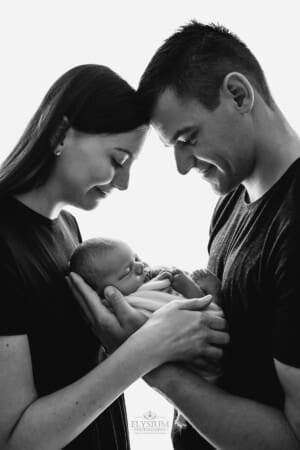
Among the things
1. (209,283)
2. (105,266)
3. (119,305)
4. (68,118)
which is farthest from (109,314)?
(68,118)

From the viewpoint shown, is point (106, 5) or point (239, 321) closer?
point (239, 321)

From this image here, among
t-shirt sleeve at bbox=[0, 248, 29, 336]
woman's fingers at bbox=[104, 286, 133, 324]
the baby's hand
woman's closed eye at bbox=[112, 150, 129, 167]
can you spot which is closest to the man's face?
woman's closed eye at bbox=[112, 150, 129, 167]

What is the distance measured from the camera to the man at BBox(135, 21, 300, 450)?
0.86m

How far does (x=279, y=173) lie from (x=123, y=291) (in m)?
0.44

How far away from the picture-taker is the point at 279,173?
1.01m

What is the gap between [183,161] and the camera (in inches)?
45.1

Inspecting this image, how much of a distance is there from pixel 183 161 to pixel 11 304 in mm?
519

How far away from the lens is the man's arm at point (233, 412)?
85cm

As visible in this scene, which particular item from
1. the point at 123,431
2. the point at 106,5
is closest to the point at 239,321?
the point at 123,431

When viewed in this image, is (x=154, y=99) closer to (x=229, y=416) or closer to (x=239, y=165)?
(x=239, y=165)

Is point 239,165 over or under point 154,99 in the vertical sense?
under

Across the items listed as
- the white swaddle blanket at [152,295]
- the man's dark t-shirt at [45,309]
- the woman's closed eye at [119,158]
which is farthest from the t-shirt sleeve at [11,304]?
the woman's closed eye at [119,158]

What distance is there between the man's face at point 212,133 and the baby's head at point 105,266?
0.28 metres

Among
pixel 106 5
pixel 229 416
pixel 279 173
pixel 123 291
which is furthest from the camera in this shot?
pixel 106 5
